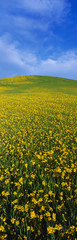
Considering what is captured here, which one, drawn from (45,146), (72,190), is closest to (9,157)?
(45,146)

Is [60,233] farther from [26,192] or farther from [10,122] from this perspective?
[10,122]

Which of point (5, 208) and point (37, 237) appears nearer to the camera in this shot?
point (37, 237)

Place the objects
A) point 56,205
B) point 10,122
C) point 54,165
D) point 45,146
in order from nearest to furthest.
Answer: point 56,205, point 54,165, point 45,146, point 10,122

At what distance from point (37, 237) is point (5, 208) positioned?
101cm

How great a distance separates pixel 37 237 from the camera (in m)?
3.00

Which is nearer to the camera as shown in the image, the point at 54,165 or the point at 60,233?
the point at 60,233

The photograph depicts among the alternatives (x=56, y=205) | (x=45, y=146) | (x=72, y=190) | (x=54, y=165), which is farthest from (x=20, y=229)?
(x=45, y=146)

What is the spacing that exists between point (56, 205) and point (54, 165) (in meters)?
1.97

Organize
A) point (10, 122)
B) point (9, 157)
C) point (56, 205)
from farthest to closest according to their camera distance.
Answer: point (10, 122)
point (9, 157)
point (56, 205)

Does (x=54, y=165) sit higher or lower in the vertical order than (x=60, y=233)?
higher

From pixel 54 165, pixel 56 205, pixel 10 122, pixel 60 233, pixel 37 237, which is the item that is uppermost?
pixel 10 122

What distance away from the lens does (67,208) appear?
3.47 meters

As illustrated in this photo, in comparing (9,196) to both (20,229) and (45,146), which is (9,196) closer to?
(20,229)

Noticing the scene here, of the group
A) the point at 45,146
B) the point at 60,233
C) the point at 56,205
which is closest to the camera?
the point at 60,233
